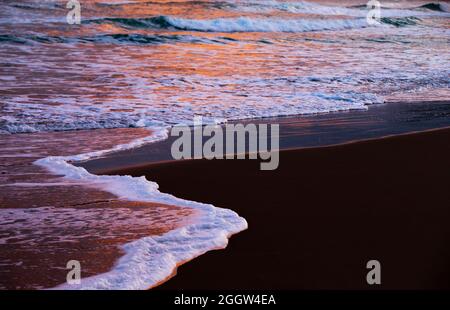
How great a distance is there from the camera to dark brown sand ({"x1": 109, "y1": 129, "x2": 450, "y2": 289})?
3.27 meters

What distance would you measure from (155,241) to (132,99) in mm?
5999

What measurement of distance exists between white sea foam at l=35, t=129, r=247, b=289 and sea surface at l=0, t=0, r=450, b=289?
0.01m

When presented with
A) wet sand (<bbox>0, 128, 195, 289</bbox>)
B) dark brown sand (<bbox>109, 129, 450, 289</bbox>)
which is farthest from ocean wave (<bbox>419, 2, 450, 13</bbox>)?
wet sand (<bbox>0, 128, 195, 289</bbox>)

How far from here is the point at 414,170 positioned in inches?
212

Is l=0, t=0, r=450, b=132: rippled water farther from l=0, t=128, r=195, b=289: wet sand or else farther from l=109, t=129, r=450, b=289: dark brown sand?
l=109, t=129, r=450, b=289: dark brown sand

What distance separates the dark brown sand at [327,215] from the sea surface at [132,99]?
0.72 ft

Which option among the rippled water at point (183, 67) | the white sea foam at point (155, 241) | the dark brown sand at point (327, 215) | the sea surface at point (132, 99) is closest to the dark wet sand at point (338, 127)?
the sea surface at point (132, 99)

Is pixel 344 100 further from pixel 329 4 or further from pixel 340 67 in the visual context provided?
pixel 329 4

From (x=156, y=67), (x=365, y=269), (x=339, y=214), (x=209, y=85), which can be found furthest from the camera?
(x=156, y=67)

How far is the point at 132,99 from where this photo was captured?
31.3 ft

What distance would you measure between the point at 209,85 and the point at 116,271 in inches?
314

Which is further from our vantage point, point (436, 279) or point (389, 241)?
point (389, 241)

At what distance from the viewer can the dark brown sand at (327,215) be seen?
3.27 metres
